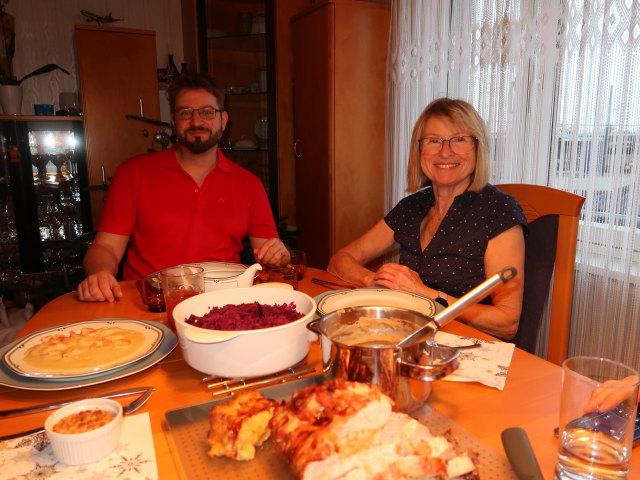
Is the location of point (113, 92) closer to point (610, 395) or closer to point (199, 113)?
point (199, 113)

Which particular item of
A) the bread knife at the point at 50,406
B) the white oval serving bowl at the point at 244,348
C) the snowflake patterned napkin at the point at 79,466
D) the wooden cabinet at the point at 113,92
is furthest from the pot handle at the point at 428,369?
the wooden cabinet at the point at 113,92

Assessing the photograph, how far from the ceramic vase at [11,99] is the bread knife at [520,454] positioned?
14.2 feet

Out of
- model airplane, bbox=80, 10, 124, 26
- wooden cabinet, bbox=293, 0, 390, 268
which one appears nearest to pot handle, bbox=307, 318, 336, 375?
wooden cabinet, bbox=293, 0, 390, 268

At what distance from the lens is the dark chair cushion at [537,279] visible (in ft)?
4.70

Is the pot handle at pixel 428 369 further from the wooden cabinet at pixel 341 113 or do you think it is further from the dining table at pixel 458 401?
the wooden cabinet at pixel 341 113

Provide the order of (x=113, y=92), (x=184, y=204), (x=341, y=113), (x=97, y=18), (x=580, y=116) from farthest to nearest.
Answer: (x=97, y=18) < (x=113, y=92) < (x=341, y=113) < (x=184, y=204) < (x=580, y=116)

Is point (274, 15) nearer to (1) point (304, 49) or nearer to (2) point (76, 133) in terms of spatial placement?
(1) point (304, 49)

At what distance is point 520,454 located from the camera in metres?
0.63

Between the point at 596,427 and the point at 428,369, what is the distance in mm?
247

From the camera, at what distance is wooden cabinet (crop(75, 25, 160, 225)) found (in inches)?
151

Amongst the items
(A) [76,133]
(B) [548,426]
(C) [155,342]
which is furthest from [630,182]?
(A) [76,133]

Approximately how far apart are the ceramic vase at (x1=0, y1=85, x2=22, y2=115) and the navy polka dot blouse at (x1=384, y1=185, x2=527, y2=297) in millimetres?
3611

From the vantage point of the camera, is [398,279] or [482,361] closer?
[482,361]

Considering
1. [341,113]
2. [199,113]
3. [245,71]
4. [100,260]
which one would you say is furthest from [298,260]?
[245,71]
